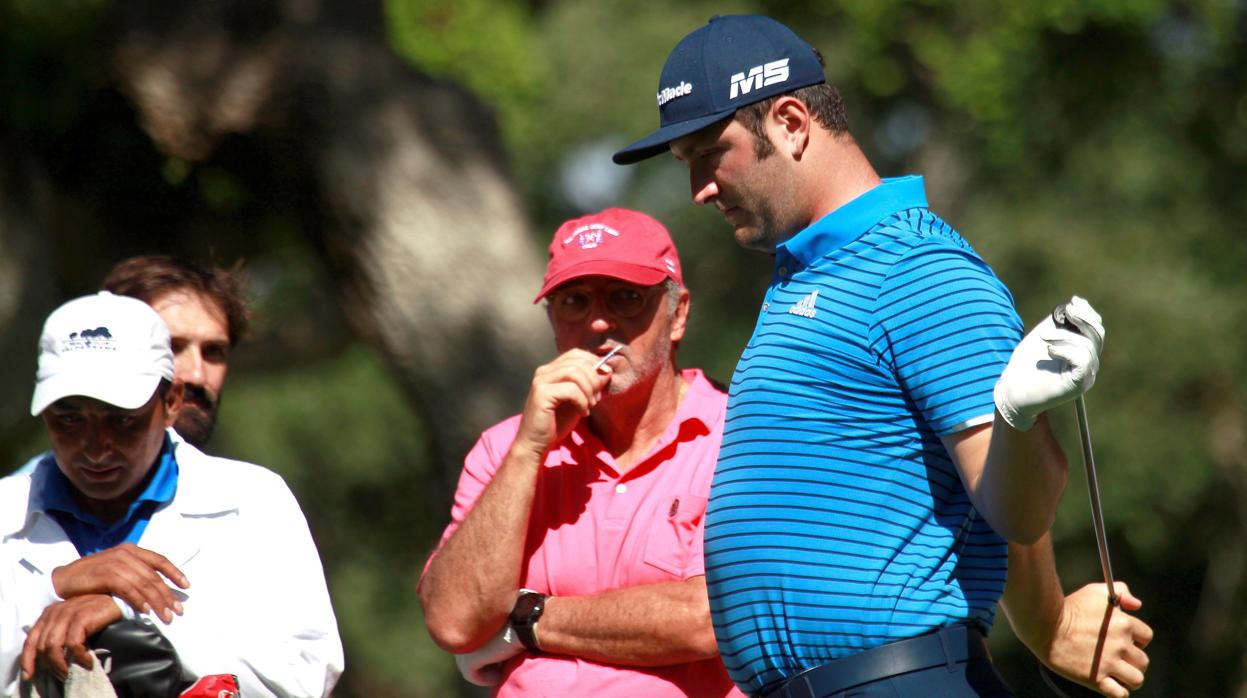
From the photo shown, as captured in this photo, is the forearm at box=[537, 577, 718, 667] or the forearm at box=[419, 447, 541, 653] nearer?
the forearm at box=[537, 577, 718, 667]

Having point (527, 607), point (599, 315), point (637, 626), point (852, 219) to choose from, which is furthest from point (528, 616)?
point (852, 219)

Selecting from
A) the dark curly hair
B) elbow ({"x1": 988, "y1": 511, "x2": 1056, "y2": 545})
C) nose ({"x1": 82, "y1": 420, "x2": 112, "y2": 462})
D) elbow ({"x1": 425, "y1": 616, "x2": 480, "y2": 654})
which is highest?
the dark curly hair

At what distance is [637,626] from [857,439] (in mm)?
784

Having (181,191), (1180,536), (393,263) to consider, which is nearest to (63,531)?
(393,263)

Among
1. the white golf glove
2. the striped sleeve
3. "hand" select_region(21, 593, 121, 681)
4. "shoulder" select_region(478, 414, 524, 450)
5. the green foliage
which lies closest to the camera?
the white golf glove

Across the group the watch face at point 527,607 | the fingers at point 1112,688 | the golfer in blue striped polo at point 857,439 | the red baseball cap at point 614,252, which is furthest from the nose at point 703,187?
the fingers at point 1112,688

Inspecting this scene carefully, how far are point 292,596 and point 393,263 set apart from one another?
4.81 metres

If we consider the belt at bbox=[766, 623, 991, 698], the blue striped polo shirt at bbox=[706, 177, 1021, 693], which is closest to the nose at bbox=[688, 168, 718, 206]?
the blue striped polo shirt at bbox=[706, 177, 1021, 693]

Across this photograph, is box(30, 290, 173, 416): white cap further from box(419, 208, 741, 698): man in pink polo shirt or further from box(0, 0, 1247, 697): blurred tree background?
box(0, 0, 1247, 697): blurred tree background

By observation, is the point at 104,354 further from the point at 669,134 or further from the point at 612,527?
the point at 669,134

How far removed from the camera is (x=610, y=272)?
10.9 feet

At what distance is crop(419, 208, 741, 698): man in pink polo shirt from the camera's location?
310 centimetres

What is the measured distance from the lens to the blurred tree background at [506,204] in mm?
7785

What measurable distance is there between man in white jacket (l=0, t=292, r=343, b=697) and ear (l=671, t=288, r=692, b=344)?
89 centimetres
